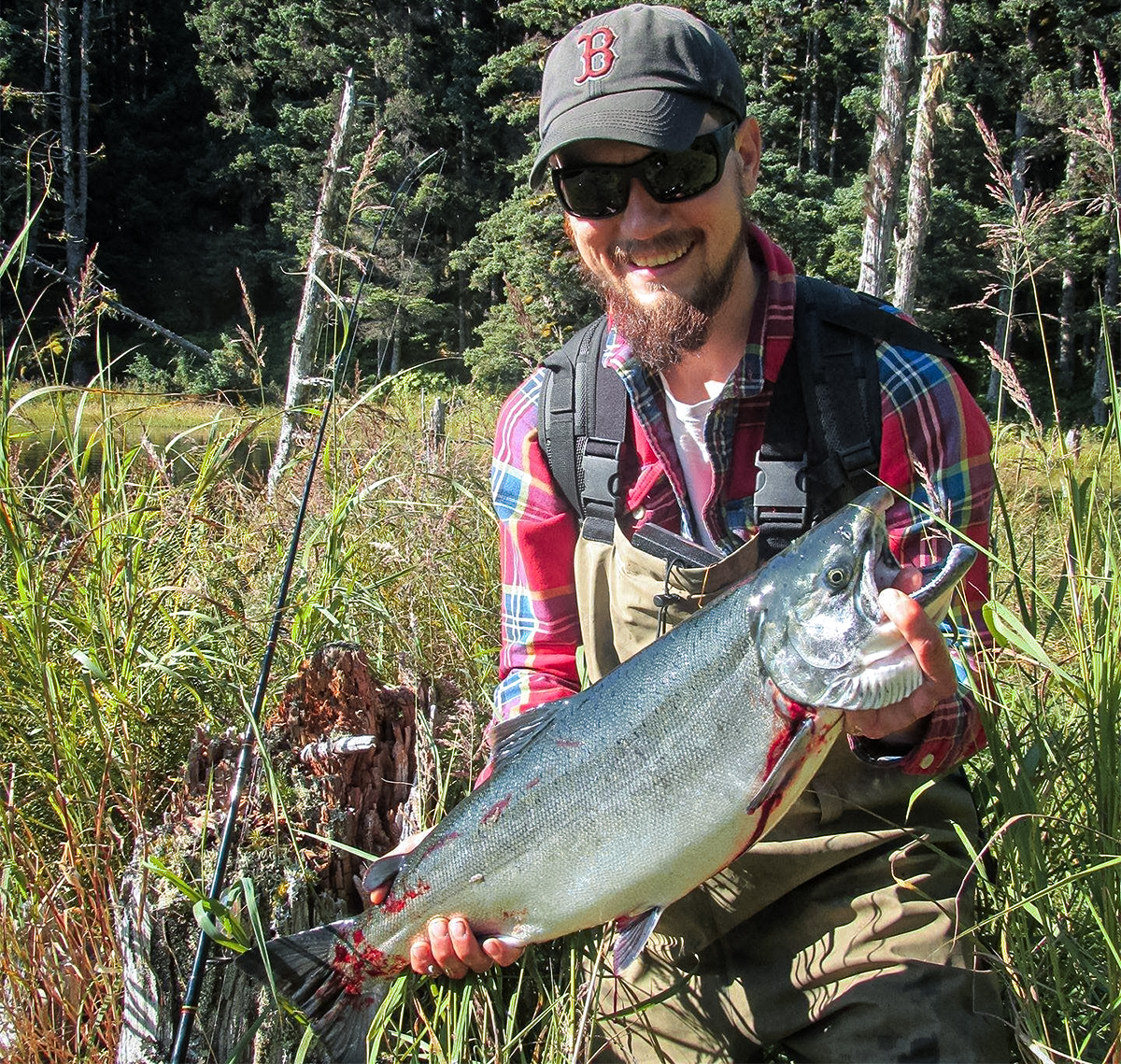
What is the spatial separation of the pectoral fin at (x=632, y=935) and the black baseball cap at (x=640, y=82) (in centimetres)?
169

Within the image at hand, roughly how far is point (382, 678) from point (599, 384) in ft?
4.26

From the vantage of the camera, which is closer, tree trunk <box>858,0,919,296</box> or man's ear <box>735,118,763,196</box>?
man's ear <box>735,118,763,196</box>

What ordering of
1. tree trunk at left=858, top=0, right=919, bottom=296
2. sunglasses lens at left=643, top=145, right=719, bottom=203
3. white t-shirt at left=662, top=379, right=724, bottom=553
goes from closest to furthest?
sunglasses lens at left=643, top=145, right=719, bottom=203 → white t-shirt at left=662, top=379, right=724, bottom=553 → tree trunk at left=858, top=0, right=919, bottom=296

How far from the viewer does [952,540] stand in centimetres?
216

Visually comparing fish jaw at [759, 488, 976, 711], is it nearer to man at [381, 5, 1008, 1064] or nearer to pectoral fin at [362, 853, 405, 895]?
man at [381, 5, 1008, 1064]

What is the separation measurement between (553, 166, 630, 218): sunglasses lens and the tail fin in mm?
1781

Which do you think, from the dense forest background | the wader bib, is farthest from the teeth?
the dense forest background

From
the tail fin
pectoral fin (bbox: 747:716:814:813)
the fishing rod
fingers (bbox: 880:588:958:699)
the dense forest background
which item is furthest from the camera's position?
the dense forest background

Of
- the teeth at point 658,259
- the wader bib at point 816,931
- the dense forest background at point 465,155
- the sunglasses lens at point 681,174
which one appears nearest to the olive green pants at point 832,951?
the wader bib at point 816,931

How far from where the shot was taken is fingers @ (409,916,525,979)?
198cm

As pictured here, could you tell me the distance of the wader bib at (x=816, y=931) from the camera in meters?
2.05

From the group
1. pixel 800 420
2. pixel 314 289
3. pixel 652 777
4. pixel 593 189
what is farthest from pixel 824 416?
pixel 314 289

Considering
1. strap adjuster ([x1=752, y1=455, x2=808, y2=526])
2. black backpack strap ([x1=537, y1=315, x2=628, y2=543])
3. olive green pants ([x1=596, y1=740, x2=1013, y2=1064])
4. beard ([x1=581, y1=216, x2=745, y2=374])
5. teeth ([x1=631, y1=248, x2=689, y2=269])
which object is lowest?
olive green pants ([x1=596, y1=740, x2=1013, y2=1064])

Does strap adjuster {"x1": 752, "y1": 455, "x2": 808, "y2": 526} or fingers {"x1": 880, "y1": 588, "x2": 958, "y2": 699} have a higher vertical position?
strap adjuster {"x1": 752, "y1": 455, "x2": 808, "y2": 526}
